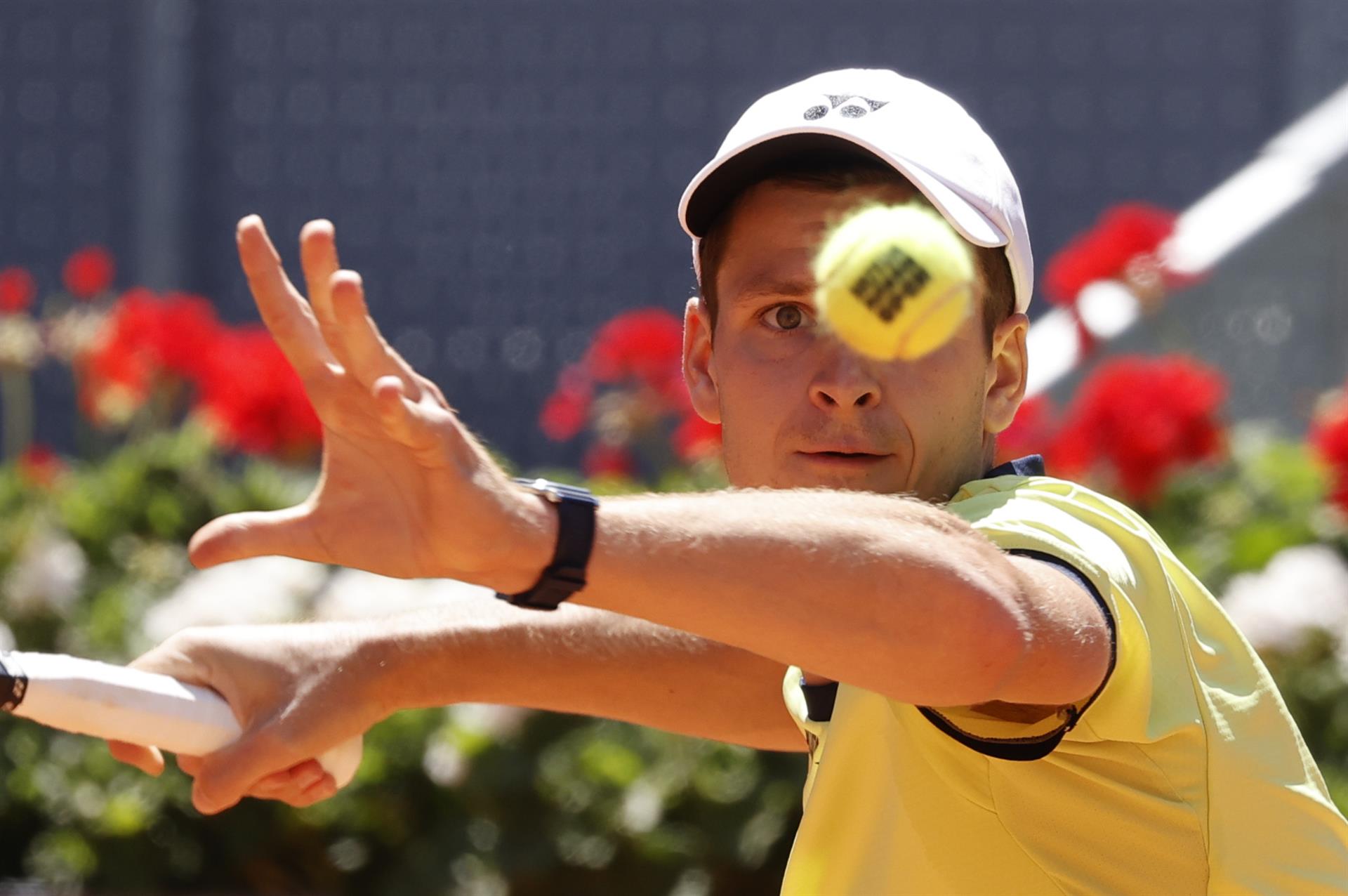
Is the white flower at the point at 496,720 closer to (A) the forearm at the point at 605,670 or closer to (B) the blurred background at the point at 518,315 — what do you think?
(B) the blurred background at the point at 518,315

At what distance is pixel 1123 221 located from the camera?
5504 mm

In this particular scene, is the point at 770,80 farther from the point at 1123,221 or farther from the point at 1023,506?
the point at 1023,506

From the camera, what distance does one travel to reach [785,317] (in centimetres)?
225

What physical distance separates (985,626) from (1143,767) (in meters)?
0.35

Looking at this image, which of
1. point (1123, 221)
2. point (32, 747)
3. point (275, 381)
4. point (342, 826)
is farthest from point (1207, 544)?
point (32, 747)

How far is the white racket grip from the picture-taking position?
215 centimetres

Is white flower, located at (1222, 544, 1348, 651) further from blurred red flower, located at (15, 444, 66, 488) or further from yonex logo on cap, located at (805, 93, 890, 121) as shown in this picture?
blurred red flower, located at (15, 444, 66, 488)

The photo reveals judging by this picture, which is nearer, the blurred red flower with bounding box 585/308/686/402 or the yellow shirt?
the yellow shirt

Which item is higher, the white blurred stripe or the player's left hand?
the player's left hand

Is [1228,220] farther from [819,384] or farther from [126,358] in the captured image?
[819,384]

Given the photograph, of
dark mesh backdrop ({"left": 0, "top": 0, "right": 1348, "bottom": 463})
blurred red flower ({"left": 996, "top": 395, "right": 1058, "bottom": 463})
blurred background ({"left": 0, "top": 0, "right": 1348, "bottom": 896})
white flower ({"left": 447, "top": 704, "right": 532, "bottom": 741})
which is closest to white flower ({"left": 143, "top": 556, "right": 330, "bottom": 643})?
blurred background ({"left": 0, "top": 0, "right": 1348, "bottom": 896})

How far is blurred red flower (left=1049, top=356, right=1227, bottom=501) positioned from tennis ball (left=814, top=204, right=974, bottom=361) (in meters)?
2.85

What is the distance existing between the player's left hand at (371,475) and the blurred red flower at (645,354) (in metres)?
3.88

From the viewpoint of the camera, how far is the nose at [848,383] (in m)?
2.11
